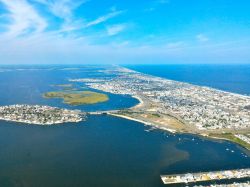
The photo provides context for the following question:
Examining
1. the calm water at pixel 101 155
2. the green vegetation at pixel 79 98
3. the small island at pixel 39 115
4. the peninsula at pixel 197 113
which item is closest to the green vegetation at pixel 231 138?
the peninsula at pixel 197 113

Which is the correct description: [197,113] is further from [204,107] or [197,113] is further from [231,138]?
[231,138]

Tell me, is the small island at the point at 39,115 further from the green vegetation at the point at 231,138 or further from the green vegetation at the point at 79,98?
the green vegetation at the point at 231,138

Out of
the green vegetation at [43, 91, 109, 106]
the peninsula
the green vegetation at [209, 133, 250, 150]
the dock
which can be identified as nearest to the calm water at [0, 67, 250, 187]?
the dock

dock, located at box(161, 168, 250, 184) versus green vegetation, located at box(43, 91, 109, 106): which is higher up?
dock, located at box(161, 168, 250, 184)

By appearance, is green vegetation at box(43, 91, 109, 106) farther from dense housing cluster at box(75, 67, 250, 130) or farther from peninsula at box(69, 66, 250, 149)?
dense housing cluster at box(75, 67, 250, 130)

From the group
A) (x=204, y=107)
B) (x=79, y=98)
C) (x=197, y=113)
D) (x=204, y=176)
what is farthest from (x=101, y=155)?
(x=79, y=98)

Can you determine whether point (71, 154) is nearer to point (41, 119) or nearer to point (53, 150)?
point (53, 150)
